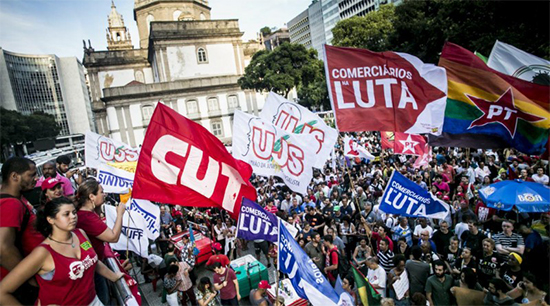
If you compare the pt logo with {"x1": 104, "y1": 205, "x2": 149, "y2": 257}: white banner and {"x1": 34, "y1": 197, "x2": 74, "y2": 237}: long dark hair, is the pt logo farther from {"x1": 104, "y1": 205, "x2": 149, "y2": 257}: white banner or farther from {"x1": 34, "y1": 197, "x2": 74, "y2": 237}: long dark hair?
{"x1": 104, "y1": 205, "x2": 149, "y2": 257}: white banner

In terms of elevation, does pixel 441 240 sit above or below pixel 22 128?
below

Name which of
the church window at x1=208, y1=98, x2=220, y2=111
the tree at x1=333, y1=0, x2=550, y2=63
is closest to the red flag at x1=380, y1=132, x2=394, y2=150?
the tree at x1=333, y1=0, x2=550, y2=63

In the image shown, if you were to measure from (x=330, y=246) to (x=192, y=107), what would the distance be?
39812mm

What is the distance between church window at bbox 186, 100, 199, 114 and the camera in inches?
1708

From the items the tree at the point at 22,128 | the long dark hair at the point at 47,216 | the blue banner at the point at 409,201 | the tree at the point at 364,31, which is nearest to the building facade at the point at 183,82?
the tree at the point at 22,128

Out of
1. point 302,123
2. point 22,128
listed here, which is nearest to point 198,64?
point 22,128

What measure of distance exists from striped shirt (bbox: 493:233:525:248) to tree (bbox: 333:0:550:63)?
46.0 feet

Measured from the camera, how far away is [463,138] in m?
6.17

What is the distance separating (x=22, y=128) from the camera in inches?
1700

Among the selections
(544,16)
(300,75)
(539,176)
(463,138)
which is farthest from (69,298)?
(300,75)

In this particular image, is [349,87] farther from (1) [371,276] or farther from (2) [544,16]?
(2) [544,16]

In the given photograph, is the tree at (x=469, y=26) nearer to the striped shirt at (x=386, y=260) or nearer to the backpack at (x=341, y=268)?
the striped shirt at (x=386, y=260)

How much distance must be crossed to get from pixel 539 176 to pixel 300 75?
24217 millimetres

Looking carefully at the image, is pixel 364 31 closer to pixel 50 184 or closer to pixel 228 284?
pixel 228 284
